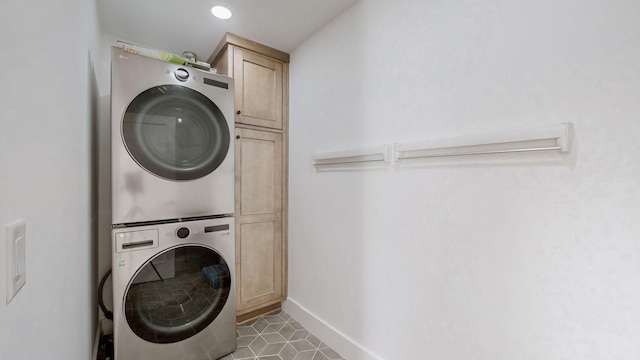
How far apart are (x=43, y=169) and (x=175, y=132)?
3.31ft

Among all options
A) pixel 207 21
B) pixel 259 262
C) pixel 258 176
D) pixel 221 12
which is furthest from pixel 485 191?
pixel 207 21

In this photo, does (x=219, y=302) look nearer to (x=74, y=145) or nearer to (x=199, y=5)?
(x=74, y=145)

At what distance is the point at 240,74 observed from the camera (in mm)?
2141

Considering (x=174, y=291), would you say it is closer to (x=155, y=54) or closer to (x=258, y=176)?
(x=258, y=176)

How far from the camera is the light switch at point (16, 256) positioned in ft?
1.47

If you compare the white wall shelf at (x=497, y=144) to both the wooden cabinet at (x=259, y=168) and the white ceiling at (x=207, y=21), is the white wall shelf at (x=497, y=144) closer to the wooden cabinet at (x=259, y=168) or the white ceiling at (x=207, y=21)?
the white ceiling at (x=207, y=21)

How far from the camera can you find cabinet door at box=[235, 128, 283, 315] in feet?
7.10

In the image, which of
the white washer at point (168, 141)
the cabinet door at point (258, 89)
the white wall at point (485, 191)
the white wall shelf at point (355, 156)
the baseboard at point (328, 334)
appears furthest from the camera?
the cabinet door at point (258, 89)

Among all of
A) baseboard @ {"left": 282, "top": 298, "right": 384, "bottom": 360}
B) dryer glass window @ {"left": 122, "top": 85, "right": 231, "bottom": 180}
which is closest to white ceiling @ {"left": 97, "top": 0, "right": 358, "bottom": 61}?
dryer glass window @ {"left": 122, "top": 85, "right": 231, "bottom": 180}

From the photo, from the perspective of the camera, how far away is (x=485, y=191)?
117cm

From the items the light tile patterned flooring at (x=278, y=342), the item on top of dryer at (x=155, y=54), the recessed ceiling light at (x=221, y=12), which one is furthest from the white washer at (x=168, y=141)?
the light tile patterned flooring at (x=278, y=342)

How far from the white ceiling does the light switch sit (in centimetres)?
175

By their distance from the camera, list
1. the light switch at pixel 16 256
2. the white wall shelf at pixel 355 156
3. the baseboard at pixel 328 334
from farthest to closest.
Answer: the baseboard at pixel 328 334, the white wall shelf at pixel 355 156, the light switch at pixel 16 256

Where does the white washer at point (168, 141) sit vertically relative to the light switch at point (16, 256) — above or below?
above
